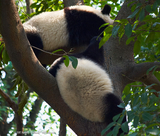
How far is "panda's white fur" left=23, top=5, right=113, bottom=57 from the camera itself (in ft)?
10.8

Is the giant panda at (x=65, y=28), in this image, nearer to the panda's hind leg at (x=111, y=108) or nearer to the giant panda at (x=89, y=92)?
the giant panda at (x=89, y=92)

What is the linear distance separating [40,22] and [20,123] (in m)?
1.78

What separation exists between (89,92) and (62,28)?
1.65 metres

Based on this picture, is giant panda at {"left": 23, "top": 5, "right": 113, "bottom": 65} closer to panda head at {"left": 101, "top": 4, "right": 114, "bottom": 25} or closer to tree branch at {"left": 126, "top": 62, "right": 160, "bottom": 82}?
panda head at {"left": 101, "top": 4, "right": 114, "bottom": 25}

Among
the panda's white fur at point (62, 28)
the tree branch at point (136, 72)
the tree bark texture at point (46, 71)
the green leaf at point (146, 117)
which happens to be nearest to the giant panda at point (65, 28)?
the panda's white fur at point (62, 28)

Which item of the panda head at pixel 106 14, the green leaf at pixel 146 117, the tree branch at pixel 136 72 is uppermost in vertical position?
the panda head at pixel 106 14

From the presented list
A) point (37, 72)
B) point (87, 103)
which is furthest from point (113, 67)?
point (37, 72)

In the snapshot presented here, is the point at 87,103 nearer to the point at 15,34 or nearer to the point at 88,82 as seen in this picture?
the point at 88,82

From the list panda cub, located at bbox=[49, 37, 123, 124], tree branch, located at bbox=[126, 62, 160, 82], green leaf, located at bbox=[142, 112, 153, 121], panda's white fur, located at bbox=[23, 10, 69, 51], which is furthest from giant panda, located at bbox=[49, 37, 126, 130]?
panda's white fur, located at bbox=[23, 10, 69, 51]

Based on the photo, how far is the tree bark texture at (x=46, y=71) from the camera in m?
1.67

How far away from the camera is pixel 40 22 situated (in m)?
3.30

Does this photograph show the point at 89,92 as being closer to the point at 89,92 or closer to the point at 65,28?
the point at 89,92

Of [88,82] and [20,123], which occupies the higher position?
[88,82]

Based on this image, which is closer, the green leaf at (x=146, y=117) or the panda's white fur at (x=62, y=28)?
the green leaf at (x=146, y=117)
